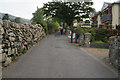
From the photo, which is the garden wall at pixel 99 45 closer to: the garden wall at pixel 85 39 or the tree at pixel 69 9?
the garden wall at pixel 85 39

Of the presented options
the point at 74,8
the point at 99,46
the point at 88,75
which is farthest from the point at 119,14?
the point at 88,75

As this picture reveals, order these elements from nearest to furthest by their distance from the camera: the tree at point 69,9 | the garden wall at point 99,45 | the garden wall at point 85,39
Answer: the garden wall at point 85,39 → the garden wall at point 99,45 → the tree at point 69,9

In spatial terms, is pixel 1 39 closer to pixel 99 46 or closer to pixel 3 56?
pixel 3 56

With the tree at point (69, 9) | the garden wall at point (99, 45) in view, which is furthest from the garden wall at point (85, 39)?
the tree at point (69, 9)

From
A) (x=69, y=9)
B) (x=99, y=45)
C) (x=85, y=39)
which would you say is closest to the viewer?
(x=85, y=39)

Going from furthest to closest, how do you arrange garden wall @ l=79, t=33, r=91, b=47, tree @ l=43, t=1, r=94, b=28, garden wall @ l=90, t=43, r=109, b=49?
1. tree @ l=43, t=1, r=94, b=28
2. garden wall @ l=90, t=43, r=109, b=49
3. garden wall @ l=79, t=33, r=91, b=47

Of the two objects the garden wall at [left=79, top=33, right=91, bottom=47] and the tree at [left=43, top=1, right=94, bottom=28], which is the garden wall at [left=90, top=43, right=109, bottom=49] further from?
the tree at [left=43, top=1, right=94, bottom=28]

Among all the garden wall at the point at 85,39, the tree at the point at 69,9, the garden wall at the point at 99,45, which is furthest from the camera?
the tree at the point at 69,9

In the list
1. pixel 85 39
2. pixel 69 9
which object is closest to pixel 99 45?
pixel 85 39

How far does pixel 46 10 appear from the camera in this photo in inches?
1093

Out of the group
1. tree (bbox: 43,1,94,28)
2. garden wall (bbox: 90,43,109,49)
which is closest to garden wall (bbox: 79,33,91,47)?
garden wall (bbox: 90,43,109,49)

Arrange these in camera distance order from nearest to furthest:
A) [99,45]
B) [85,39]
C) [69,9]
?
[85,39] → [99,45] → [69,9]

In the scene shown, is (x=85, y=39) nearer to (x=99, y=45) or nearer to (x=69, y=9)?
(x=99, y=45)

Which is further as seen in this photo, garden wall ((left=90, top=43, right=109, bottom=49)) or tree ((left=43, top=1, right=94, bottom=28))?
tree ((left=43, top=1, right=94, bottom=28))
